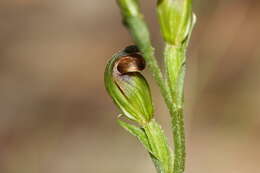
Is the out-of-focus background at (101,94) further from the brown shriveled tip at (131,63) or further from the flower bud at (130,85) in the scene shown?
the brown shriveled tip at (131,63)

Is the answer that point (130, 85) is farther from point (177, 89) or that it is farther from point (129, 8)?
point (129, 8)

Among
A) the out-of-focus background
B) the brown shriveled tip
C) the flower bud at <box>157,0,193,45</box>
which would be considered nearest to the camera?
the flower bud at <box>157,0,193,45</box>

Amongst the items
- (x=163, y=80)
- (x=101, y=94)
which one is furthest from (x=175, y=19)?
(x=101, y=94)

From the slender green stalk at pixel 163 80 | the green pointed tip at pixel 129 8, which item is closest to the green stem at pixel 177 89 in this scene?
the slender green stalk at pixel 163 80

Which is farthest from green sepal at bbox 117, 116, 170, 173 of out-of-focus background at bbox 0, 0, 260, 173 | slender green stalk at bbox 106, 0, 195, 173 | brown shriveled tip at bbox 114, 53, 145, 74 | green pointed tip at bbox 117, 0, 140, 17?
out-of-focus background at bbox 0, 0, 260, 173

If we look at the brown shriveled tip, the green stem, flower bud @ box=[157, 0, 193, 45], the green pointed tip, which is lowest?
the green stem

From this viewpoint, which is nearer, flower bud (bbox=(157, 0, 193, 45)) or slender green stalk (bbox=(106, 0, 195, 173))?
slender green stalk (bbox=(106, 0, 195, 173))

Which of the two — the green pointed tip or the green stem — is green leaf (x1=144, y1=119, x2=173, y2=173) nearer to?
the green stem
